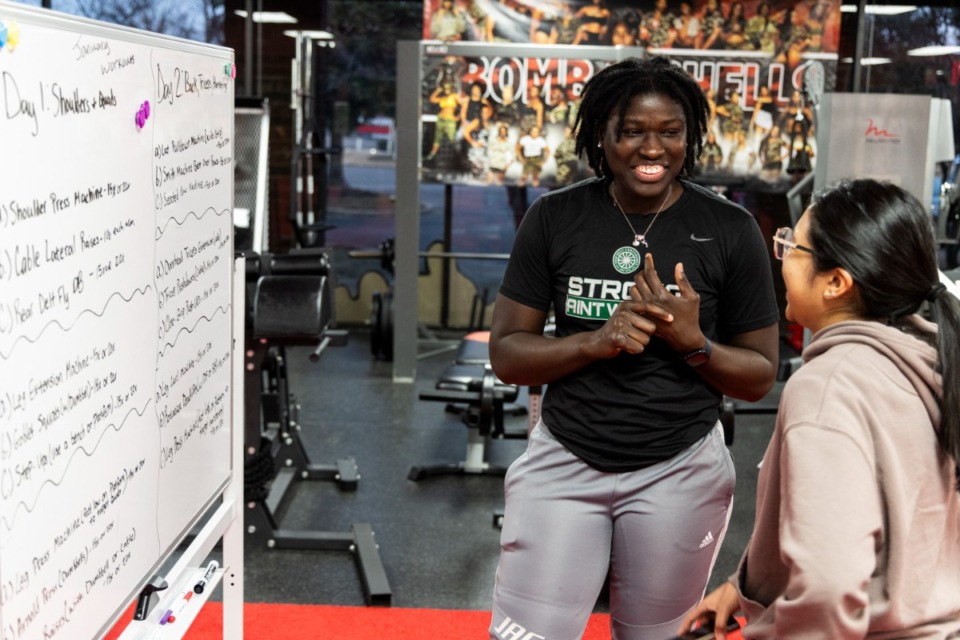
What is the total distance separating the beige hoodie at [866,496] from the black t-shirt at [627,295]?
1.71 ft

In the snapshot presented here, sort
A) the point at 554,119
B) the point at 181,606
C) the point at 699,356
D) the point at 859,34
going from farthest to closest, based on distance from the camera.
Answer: the point at 859,34 < the point at 554,119 < the point at 181,606 < the point at 699,356

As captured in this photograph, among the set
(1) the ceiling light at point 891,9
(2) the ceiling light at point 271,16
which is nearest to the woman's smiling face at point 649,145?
(2) the ceiling light at point 271,16

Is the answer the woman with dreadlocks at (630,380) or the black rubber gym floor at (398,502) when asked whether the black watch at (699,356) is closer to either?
the woman with dreadlocks at (630,380)

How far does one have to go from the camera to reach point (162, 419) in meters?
1.90

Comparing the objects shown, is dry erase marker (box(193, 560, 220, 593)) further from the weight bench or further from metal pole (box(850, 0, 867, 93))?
metal pole (box(850, 0, 867, 93))

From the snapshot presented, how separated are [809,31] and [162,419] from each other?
6.32m

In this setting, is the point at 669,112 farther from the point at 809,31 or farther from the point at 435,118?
the point at 809,31

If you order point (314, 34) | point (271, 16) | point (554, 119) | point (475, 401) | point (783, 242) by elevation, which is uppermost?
point (271, 16)

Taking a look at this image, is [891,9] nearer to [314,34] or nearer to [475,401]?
[314,34]

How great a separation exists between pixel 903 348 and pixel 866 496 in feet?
0.65

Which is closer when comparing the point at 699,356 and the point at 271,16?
the point at 699,356

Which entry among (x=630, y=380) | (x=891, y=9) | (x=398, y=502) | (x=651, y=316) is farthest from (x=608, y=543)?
(x=891, y=9)

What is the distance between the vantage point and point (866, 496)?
1.25m

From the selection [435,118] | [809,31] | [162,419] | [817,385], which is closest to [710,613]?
[817,385]
